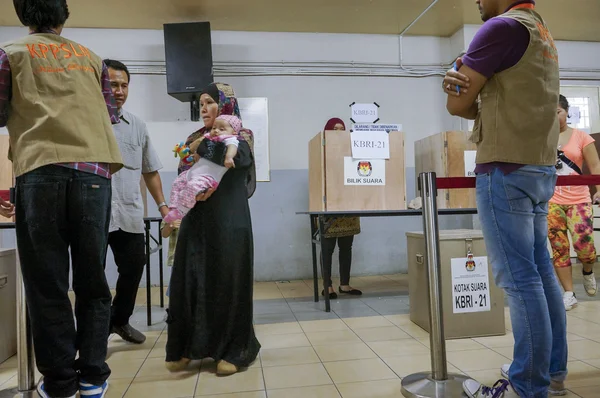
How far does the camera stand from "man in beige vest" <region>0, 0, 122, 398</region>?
4.21ft

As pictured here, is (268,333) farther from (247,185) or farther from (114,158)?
(114,158)

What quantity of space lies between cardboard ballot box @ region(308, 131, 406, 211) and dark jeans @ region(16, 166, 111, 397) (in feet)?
6.16

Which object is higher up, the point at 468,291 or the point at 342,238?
the point at 342,238

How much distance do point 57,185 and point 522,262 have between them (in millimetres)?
1461

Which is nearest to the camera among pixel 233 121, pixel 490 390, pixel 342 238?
pixel 490 390

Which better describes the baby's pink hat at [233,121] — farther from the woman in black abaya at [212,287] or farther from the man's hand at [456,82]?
the man's hand at [456,82]

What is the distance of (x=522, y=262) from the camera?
129cm

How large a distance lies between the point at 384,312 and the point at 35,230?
234 centimetres

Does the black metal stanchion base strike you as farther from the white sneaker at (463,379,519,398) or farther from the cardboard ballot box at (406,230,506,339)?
the cardboard ballot box at (406,230,506,339)

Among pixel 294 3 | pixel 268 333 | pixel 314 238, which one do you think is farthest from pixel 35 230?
pixel 294 3

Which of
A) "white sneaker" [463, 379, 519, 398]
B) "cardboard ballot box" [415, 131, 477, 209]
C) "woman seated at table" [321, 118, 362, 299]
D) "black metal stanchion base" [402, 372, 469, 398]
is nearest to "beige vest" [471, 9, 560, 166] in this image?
"white sneaker" [463, 379, 519, 398]

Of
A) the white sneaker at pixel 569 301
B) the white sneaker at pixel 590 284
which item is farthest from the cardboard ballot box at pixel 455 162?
the white sneaker at pixel 590 284

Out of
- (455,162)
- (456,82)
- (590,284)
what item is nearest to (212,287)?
(456,82)

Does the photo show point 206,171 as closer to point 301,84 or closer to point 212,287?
point 212,287
